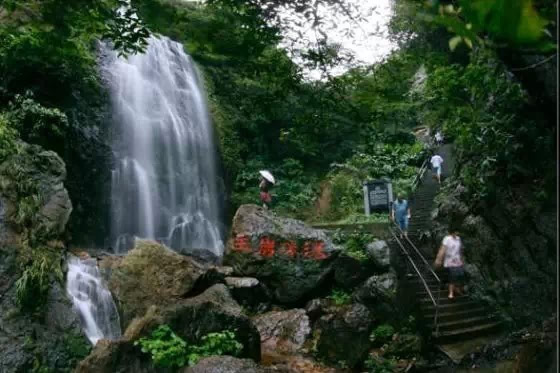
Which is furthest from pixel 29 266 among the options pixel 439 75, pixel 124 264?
pixel 439 75

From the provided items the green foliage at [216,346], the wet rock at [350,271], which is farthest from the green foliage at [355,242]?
the green foliage at [216,346]

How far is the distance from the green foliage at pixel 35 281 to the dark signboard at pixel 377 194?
26.7 ft

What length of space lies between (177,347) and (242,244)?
4953mm

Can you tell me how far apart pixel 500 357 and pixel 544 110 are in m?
4.88

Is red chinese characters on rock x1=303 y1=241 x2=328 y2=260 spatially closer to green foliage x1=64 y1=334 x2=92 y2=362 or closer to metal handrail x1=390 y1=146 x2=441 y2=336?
metal handrail x1=390 y1=146 x2=441 y2=336

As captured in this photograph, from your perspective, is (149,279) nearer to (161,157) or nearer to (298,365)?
(298,365)

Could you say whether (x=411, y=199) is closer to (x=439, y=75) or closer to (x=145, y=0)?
(x=439, y=75)

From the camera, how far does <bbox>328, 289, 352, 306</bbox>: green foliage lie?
10734 mm

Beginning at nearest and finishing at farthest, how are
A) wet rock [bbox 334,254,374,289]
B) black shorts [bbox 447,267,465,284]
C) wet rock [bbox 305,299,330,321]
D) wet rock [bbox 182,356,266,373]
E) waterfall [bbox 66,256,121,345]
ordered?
wet rock [bbox 182,356,266,373] < black shorts [bbox 447,267,465,284] < waterfall [bbox 66,256,121,345] < wet rock [bbox 305,299,330,321] < wet rock [bbox 334,254,374,289]

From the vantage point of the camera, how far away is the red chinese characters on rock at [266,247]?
11.2 m

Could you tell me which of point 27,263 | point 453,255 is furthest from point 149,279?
point 453,255

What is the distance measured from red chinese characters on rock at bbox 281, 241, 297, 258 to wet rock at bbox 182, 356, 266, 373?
5.35 metres

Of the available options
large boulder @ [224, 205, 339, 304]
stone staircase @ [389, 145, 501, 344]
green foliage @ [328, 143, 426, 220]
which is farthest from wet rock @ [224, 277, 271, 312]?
green foliage @ [328, 143, 426, 220]

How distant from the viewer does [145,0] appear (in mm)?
4449
